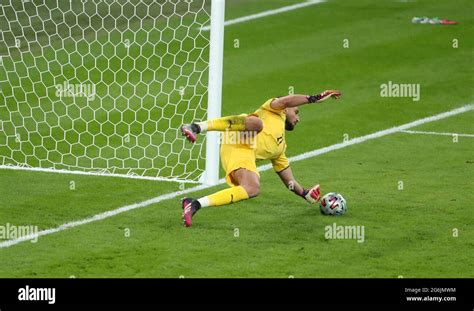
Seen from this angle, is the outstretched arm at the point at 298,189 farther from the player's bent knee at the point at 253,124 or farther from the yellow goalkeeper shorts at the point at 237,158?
the player's bent knee at the point at 253,124

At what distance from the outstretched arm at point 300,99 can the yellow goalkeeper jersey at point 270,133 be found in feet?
0.35

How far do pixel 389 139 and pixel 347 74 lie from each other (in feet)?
→ 10.4

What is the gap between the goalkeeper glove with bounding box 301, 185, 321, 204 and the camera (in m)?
12.7

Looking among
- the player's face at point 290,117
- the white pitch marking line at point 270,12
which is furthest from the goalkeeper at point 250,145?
the white pitch marking line at point 270,12

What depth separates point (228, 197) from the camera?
38.9 feet

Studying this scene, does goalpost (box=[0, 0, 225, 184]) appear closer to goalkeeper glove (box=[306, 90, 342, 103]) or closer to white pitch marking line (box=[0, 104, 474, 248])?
white pitch marking line (box=[0, 104, 474, 248])

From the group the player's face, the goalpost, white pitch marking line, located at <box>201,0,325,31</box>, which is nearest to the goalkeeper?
the player's face

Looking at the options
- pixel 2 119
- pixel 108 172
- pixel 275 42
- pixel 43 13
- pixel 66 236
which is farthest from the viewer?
pixel 275 42

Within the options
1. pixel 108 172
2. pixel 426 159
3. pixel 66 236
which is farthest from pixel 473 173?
pixel 66 236

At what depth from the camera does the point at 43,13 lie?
59.4ft

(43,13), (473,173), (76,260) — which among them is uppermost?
(43,13)

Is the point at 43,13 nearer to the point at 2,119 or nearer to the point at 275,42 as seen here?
the point at 2,119

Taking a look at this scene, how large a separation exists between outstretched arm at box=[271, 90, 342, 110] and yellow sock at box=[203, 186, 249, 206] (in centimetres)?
99

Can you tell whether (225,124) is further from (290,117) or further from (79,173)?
(79,173)
